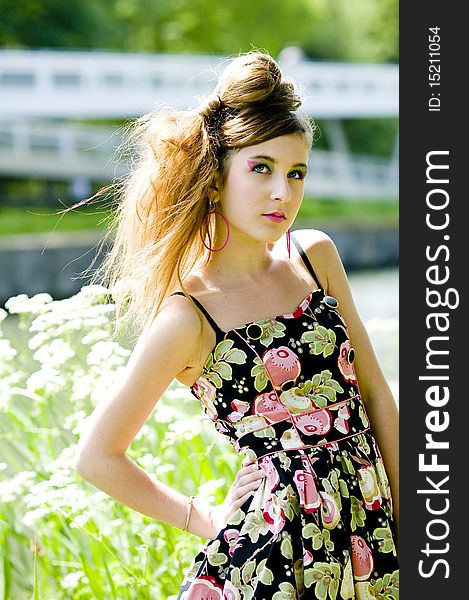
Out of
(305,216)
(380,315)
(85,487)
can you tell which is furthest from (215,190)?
(305,216)

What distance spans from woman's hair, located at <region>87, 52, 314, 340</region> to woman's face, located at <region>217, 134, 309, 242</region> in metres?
0.02

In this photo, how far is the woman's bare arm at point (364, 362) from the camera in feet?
6.31

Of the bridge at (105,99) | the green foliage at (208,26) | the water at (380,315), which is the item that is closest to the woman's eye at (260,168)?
the water at (380,315)

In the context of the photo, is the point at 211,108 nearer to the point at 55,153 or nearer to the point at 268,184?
the point at 268,184

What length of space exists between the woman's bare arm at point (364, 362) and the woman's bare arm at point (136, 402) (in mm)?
276

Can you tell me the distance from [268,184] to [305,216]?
16099mm

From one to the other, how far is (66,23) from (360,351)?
21294mm

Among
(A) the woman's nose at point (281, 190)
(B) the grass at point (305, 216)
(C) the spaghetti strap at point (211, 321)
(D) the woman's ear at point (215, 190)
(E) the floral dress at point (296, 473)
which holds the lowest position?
(E) the floral dress at point (296, 473)

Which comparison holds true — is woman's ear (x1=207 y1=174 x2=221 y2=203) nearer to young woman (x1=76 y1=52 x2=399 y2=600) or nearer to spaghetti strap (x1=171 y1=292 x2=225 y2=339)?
young woman (x1=76 y1=52 x2=399 y2=600)

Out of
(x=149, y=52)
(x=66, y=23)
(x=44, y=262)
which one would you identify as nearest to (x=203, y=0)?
(x=149, y=52)

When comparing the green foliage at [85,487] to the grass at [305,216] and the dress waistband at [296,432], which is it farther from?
the grass at [305,216]

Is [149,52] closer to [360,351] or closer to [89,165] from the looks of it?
[89,165]

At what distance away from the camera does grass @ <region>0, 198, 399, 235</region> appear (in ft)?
47.6

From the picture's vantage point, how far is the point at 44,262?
11438 mm
